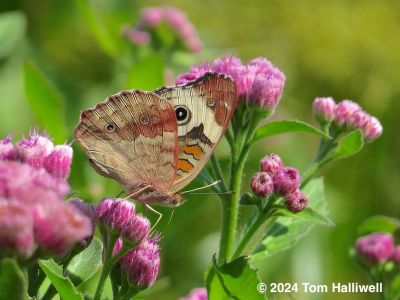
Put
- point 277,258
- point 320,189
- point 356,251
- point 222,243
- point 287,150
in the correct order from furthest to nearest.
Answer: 1. point 287,150
2. point 277,258
3. point 356,251
4. point 320,189
5. point 222,243

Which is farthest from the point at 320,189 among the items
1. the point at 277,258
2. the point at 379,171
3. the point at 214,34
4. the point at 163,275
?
the point at 214,34

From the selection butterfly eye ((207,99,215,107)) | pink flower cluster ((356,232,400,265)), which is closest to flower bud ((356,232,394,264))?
pink flower cluster ((356,232,400,265))

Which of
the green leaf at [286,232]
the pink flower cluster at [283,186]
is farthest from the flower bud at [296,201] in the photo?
the green leaf at [286,232]

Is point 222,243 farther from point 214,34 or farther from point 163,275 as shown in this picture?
point 214,34

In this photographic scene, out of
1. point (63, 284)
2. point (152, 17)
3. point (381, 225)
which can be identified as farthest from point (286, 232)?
point (152, 17)

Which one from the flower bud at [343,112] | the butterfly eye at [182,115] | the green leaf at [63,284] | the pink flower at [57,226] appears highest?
the flower bud at [343,112]

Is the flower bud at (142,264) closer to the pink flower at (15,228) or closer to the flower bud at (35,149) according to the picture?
the flower bud at (35,149)
